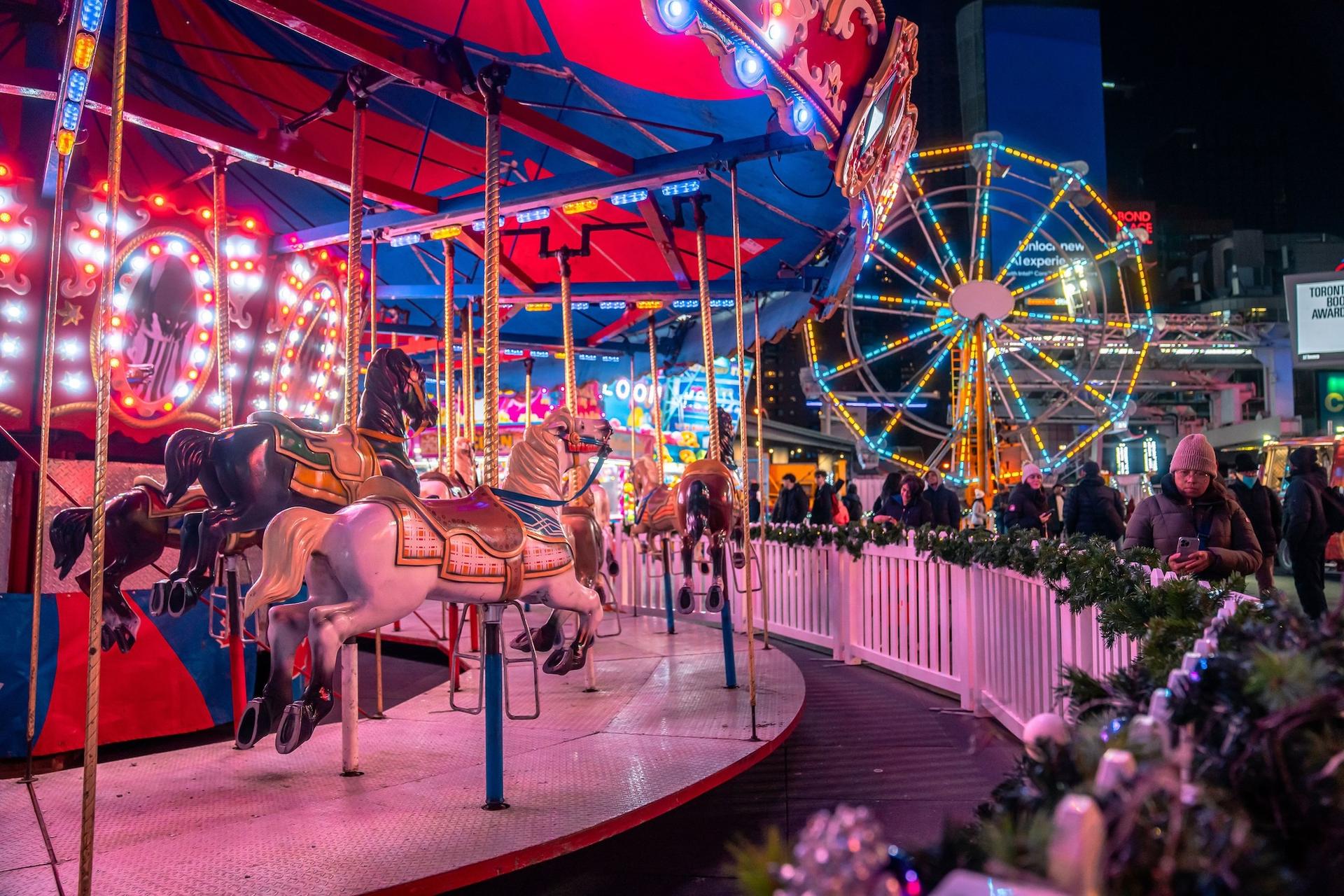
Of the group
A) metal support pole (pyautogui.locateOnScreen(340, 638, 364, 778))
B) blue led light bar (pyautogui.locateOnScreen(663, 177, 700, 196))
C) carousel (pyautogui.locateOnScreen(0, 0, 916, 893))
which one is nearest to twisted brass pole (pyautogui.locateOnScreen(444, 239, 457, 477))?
carousel (pyautogui.locateOnScreen(0, 0, 916, 893))

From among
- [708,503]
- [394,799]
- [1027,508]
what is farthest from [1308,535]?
[394,799]

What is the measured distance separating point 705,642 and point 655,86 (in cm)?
514

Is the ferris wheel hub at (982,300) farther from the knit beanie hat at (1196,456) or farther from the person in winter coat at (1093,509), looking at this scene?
the knit beanie hat at (1196,456)

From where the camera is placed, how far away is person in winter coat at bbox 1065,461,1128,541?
25.2 ft

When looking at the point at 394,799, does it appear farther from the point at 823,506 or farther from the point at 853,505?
the point at 853,505

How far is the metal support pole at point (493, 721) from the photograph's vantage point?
4070 mm

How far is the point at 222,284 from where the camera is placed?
630 cm

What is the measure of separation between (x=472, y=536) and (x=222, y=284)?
3181mm

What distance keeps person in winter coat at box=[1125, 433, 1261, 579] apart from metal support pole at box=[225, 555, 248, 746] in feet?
16.1

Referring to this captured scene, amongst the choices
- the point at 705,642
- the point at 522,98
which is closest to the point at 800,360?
the point at 705,642

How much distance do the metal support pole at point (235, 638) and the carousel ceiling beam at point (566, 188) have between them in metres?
2.68

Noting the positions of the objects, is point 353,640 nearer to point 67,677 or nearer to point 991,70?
point 67,677

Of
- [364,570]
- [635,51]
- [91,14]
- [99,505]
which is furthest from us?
[635,51]

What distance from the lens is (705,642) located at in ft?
29.6
